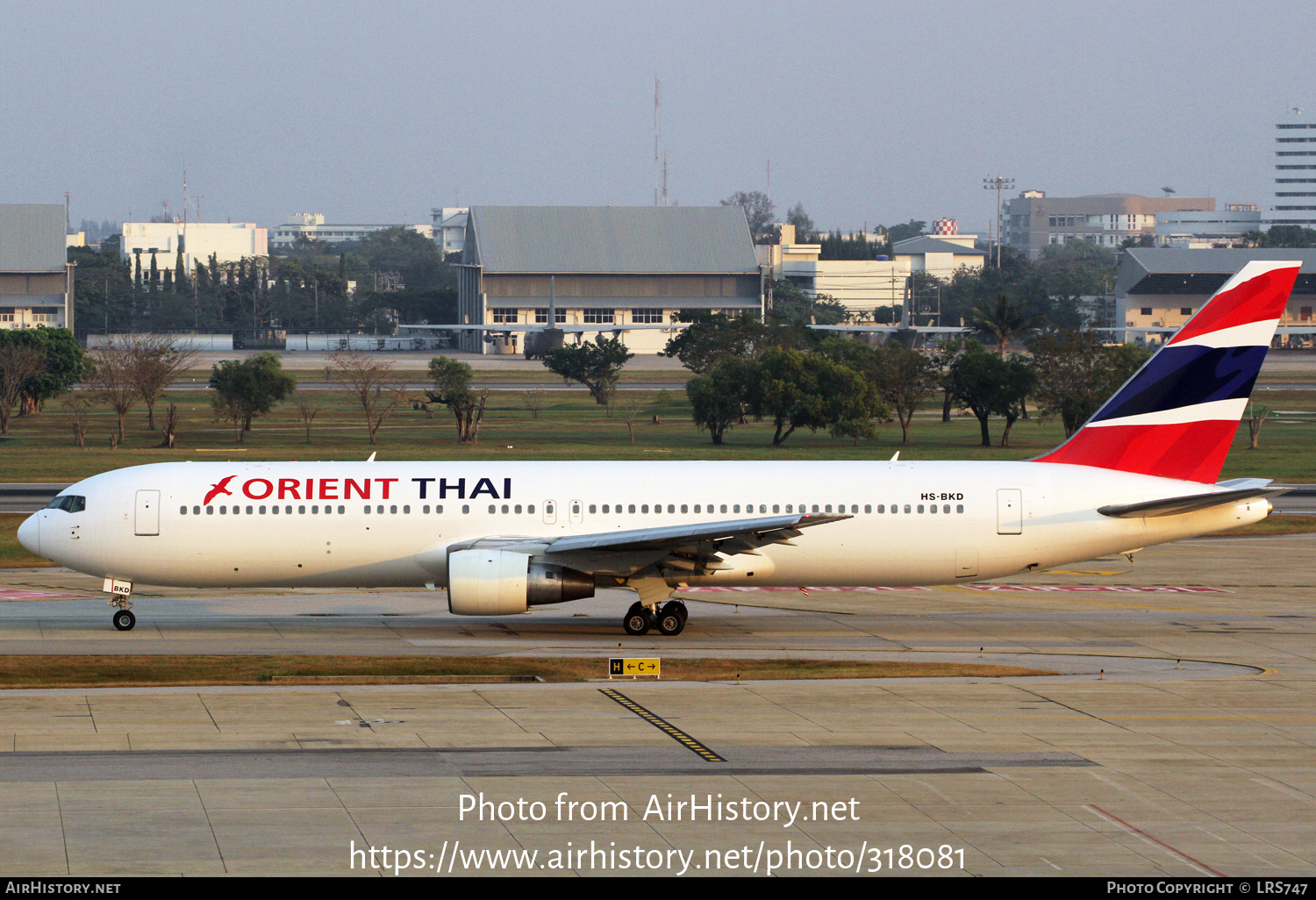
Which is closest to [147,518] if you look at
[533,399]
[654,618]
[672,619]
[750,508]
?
[654,618]

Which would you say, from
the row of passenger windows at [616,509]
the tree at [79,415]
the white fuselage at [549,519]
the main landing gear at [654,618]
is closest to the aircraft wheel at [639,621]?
the main landing gear at [654,618]

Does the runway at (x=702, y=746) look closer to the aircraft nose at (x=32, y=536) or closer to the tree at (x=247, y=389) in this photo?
the aircraft nose at (x=32, y=536)

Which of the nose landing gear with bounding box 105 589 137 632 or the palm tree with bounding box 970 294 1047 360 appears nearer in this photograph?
the nose landing gear with bounding box 105 589 137 632

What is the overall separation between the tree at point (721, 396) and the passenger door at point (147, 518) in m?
59.7

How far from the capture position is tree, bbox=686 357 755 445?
303 feet

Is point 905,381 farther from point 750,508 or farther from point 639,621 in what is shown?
point 639,621

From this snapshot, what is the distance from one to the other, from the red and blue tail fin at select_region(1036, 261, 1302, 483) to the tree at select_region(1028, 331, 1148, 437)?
56709 millimetres

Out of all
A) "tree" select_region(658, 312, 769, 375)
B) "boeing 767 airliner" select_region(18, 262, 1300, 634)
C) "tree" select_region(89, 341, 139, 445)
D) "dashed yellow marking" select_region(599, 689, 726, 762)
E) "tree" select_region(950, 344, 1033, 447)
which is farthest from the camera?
"tree" select_region(658, 312, 769, 375)

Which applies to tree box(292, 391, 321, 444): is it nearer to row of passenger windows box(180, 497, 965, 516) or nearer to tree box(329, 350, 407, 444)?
tree box(329, 350, 407, 444)

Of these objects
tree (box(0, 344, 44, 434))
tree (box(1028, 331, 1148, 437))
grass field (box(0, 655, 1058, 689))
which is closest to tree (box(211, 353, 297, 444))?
tree (box(0, 344, 44, 434))

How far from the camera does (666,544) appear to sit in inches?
1265
